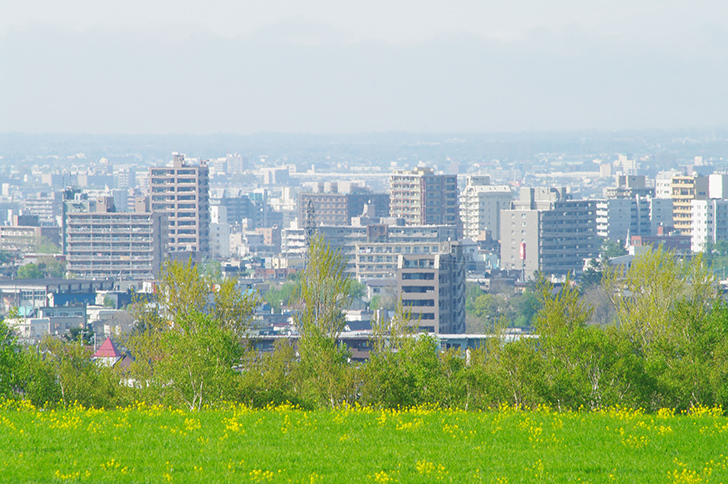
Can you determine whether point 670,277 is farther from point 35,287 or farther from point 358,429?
point 35,287

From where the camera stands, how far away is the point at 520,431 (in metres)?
16.3

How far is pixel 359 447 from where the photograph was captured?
15258 millimetres

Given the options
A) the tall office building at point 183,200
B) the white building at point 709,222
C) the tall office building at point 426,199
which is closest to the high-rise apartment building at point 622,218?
the white building at point 709,222

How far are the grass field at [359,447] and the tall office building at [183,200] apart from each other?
12838cm

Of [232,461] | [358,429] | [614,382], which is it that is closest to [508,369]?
[614,382]

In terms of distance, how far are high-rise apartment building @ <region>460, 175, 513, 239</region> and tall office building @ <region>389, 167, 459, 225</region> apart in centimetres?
617

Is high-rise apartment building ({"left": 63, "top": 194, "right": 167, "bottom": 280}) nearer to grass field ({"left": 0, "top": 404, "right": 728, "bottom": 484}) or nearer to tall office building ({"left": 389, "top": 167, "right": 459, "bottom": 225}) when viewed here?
tall office building ({"left": 389, "top": 167, "right": 459, "bottom": 225})

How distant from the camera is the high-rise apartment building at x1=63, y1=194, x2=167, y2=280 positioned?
124 metres

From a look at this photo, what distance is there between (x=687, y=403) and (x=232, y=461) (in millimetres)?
10546

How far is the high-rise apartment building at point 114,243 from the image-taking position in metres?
124

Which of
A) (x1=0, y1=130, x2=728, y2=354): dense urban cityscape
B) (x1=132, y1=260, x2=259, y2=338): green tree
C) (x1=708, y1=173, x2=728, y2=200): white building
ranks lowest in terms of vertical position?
(x1=0, y1=130, x2=728, y2=354): dense urban cityscape

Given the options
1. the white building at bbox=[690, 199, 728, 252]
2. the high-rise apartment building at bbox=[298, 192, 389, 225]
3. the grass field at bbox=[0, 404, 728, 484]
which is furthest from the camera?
the high-rise apartment building at bbox=[298, 192, 389, 225]

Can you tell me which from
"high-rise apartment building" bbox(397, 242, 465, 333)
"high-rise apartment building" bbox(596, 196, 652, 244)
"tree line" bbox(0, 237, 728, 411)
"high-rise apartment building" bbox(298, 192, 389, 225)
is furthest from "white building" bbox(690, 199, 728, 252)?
"tree line" bbox(0, 237, 728, 411)

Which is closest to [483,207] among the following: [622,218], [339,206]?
[622,218]
